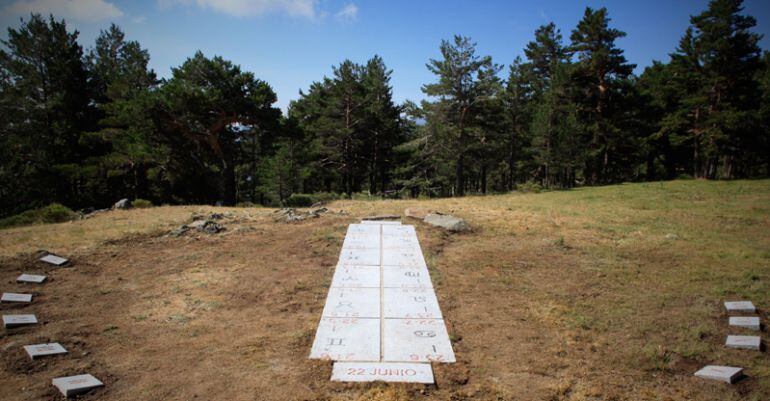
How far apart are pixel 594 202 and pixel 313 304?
15.9 m

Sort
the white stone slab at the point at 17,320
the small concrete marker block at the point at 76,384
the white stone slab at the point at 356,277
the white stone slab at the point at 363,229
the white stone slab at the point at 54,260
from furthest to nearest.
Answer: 1. the white stone slab at the point at 363,229
2. the white stone slab at the point at 54,260
3. the white stone slab at the point at 356,277
4. the white stone slab at the point at 17,320
5. the small concrete marker block at the point at 76,384

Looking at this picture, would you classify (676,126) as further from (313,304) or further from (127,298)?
(127,298)

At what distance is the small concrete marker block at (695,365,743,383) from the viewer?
16.4 feet

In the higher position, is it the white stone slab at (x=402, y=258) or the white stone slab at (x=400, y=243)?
the white stone slab at (x=400, y=243)

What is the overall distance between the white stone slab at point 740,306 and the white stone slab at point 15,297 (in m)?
13.0

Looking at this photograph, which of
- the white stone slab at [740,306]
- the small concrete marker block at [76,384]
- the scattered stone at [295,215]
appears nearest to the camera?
the small concrete marker block at [76,384]

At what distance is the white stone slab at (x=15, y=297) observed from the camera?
715 centimetres

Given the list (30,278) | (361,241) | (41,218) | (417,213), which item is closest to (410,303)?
(361,241)

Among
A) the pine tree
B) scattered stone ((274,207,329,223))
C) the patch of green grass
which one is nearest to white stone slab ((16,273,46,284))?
scattered stone ((274,207,329,223))

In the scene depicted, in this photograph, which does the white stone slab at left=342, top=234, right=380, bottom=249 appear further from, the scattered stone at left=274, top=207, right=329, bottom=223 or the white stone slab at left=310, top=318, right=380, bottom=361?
the white stone slab at left=310, top=318, right=380, bottom=361

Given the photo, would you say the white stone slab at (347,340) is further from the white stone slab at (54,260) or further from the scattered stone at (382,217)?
the white stone slab at (54,260)

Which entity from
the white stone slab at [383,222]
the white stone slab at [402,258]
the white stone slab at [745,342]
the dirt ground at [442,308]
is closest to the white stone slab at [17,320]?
the dirt ground at [442,308]

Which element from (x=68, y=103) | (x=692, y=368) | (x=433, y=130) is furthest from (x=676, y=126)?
(x=68, y=103)

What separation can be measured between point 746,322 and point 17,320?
478 inches
